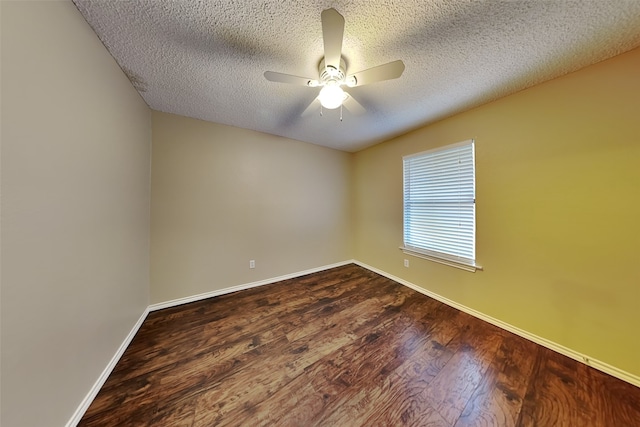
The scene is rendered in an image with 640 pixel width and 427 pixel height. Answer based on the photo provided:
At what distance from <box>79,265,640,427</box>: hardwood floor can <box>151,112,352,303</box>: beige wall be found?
23.4 inches

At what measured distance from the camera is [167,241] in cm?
232

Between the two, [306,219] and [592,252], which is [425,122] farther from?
[306,219]

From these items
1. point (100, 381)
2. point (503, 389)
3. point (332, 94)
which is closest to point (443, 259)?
point (503, 389)

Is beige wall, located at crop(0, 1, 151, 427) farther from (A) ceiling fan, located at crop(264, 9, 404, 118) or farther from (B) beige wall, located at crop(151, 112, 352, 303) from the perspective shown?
(A) ceiling fan, located at crop(264, 9, 404, 118)

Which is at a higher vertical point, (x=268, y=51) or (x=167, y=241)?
(x=268, y=51)

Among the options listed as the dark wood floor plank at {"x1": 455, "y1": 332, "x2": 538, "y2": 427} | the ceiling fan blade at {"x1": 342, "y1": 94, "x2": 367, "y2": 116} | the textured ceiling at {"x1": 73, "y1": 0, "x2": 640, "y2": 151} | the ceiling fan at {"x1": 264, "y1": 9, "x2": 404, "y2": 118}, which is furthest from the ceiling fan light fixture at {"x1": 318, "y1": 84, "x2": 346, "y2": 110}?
the dark wood floor plank at {"x1": 455, "y1": 332, "x2": 538, "y2": 427}

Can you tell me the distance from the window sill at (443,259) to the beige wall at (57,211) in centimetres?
328

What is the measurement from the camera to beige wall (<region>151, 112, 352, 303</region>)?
7.57ft

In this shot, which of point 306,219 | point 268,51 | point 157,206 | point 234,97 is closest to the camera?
point 268,51

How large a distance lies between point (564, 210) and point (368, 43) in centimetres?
209

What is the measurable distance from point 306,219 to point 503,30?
9.47 feet

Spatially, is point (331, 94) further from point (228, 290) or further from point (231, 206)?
point (228, 290)

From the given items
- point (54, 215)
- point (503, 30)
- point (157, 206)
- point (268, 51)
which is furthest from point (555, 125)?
point (157, 206)

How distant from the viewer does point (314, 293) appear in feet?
8.80
